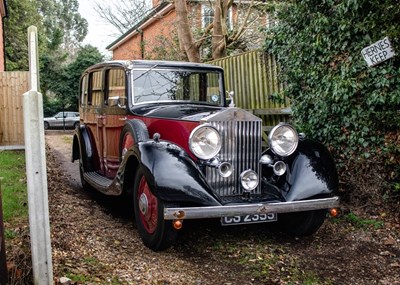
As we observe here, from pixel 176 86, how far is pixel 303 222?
249 centimetres

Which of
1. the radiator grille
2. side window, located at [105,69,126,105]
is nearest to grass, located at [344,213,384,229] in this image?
the radiator grille

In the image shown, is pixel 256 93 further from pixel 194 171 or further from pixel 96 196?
pixel 194 171

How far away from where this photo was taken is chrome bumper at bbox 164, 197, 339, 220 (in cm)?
384

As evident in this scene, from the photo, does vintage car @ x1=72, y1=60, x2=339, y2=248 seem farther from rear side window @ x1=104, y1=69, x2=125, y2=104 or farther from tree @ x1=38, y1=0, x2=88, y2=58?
tree @ x1=38, y1=0, x2=88, y2=58

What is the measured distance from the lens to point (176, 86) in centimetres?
Result: 594

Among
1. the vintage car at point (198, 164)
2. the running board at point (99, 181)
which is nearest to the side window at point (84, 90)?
the running board at point (99, 181)

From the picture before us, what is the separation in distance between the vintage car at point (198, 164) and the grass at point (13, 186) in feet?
3.41

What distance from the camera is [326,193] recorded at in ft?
14.7

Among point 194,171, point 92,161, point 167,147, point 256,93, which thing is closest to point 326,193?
point 194,171

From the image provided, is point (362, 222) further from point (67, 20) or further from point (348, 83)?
point (67, 20)

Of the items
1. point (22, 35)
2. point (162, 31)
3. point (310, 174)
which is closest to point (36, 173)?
point (310, 174)

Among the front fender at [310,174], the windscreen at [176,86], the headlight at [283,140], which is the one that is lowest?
the front fender at [310,174]

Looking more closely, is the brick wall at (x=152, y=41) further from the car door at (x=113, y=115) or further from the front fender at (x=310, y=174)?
the front fender at (x=310, y=174)

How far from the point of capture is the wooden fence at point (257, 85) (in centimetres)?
780
